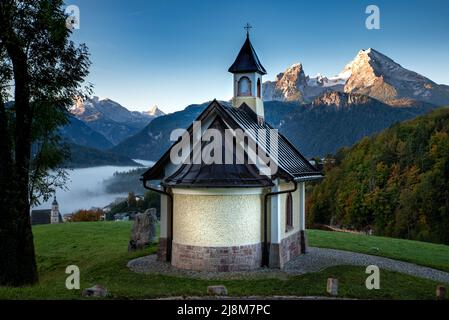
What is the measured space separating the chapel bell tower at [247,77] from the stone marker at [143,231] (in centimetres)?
740

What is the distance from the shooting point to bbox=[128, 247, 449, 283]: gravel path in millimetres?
15750

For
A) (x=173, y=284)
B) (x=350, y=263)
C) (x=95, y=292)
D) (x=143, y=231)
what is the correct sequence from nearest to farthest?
(x=95, y=292)
(x=173, y=284)
(x=350, y=263)
(x=143, y=231)

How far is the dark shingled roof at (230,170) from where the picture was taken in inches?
631

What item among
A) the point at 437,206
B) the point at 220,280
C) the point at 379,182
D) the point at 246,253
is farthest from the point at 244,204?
the point at 379,182

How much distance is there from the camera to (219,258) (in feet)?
52.9

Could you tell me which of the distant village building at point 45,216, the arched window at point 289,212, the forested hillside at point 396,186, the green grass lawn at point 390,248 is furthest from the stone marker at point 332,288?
the distant village building at point 45,216

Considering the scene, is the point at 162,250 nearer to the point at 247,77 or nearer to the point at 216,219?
the point at 216,219

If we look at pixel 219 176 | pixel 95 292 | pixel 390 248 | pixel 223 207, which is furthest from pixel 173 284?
pixel 390 248

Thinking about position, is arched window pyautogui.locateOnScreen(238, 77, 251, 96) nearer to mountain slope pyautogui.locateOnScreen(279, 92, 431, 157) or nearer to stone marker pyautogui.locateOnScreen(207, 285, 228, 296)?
stone marker pyautogui.locateOnScreen(207, 285, 228, 296)

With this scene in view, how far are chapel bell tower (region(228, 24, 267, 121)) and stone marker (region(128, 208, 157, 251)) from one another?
24.3ft

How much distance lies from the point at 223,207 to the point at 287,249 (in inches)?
158

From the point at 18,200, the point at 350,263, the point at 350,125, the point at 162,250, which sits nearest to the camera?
the point at 18,200

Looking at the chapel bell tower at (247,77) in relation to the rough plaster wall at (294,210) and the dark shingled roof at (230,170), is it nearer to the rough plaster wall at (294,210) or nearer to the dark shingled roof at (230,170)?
the dark shingled roof at (230,170)

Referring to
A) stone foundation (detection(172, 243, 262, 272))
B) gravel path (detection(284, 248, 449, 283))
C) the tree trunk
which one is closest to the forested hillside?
gravel path (detection(284, 248, 449, 283))
